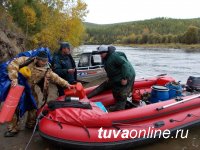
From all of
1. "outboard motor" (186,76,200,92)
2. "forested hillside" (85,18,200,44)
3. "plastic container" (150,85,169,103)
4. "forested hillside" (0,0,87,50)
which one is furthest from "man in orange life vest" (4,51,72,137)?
"forested hillside" (85,18,200,44)

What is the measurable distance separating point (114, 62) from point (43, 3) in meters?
18.8

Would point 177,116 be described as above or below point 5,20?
below

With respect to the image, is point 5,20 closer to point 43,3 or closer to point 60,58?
point 43,3

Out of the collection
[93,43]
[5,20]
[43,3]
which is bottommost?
[93,43]

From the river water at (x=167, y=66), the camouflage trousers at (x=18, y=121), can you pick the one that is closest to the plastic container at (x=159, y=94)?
the camouflage trousers at (x=18, y=121)

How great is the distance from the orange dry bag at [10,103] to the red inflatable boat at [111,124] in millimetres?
559

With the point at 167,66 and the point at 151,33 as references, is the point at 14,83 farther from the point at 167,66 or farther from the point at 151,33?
the point at 151,33

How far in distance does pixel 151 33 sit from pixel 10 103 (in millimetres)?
92565

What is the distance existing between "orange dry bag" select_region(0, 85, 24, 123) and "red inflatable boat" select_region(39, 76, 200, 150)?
56cm

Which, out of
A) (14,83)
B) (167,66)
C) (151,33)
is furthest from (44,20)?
(151,33)

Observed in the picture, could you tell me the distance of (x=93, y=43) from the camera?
96.6 metres

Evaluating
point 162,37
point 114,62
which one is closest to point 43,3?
point 114,62

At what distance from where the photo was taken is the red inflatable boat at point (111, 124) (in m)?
4.84

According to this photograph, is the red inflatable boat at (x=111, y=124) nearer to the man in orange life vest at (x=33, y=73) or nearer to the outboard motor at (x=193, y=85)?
the man in orange life vest at (x=33, y=73)
